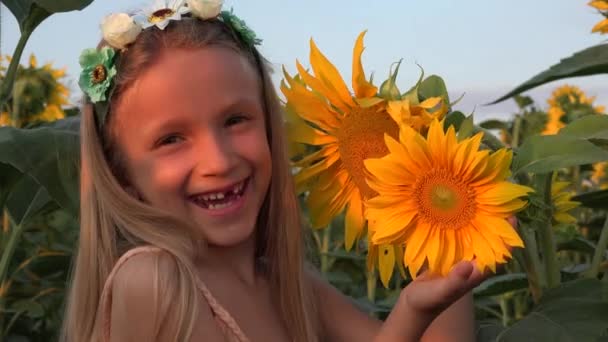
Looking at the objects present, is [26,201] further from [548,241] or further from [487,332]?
[548,241]

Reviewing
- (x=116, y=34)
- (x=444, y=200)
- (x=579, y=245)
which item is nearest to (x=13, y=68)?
(x=116, y=34)

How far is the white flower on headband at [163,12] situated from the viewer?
44.3 inches

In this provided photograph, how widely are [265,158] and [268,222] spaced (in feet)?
0.52

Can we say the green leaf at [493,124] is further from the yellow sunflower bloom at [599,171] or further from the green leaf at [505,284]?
the green leaf at [505,284]

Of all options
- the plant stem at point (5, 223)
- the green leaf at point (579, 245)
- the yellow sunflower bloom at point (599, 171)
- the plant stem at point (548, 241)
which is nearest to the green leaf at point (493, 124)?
the yellow sunflower bloom at point (599, 171)

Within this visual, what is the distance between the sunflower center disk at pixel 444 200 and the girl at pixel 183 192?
0.44 feet

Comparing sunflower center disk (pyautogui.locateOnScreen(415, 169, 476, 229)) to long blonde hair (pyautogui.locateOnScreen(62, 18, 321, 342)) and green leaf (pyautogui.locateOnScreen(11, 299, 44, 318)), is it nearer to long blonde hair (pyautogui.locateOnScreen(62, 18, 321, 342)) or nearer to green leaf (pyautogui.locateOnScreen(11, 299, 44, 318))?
long blonde hair (pyautogui.locateOnScreen(62, 18, 321, 342))

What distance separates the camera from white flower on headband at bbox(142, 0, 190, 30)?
3.69ft

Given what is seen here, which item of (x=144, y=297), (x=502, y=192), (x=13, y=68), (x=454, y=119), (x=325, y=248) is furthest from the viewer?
(x=325, y=248)

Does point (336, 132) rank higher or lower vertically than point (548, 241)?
higher

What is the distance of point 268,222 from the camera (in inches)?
49.9

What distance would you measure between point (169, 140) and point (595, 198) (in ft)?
1.74

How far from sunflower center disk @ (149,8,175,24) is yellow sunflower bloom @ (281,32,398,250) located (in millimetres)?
185

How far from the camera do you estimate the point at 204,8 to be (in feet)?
3.80
